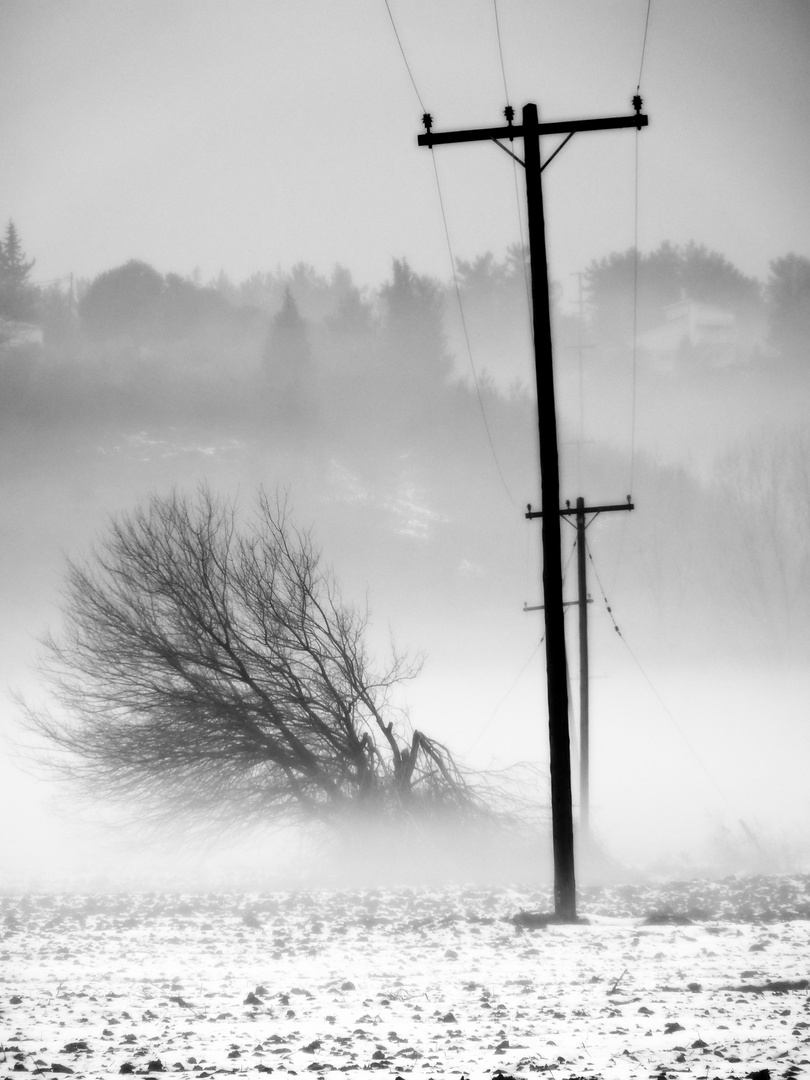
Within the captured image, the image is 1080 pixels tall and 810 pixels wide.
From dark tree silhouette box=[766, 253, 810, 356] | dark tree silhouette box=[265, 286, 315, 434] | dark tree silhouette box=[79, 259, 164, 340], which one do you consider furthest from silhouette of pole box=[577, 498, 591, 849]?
dark tree silhouette box=[79, 259, 164, 340]

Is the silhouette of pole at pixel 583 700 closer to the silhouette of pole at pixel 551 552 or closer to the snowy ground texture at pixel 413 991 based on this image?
the snowy ground texture at pixel 413 991

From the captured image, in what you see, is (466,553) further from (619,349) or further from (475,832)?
(475,832)

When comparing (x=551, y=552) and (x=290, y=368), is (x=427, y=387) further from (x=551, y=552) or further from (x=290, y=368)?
(x=551, y=552)

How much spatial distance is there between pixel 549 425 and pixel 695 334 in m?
157

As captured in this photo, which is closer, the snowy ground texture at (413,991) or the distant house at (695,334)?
the snowy ground texture at (413,991)

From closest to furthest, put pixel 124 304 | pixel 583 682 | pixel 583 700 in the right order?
pixel 583 700 < pixel 583 682 < pixel 124 304

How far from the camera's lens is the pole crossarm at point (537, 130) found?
42.2ft

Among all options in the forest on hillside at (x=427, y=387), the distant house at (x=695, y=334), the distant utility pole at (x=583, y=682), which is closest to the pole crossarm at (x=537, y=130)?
the distant utility pole at (x=583, y=682)

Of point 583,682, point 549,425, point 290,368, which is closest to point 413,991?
point 549,425

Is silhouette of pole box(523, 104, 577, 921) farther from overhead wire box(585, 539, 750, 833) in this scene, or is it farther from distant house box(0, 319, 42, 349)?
distant house box(0, 319, 42, 349)

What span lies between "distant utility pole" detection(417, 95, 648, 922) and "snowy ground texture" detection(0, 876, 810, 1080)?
168 centimetres

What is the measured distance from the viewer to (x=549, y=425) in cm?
1271

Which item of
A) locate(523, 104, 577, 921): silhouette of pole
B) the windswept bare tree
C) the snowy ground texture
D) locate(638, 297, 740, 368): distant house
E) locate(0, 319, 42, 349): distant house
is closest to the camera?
the snowy ground texture

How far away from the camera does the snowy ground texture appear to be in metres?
5.81
